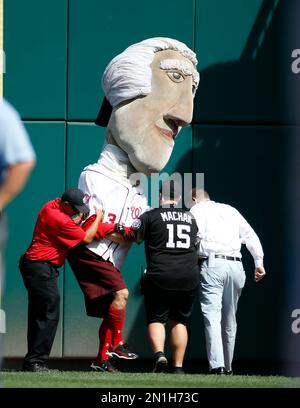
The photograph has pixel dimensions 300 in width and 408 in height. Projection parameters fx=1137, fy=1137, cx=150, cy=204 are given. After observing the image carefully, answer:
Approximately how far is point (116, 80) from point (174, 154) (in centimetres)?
199

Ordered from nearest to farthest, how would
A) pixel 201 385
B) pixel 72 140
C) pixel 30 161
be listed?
pixel 30 161 → pixel 201 385 → pixel 72 140

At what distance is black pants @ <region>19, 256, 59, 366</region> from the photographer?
923 cm

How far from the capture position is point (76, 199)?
899 centimetres

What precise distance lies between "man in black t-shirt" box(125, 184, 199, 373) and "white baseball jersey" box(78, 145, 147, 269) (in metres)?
0.13

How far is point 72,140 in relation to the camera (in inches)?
439

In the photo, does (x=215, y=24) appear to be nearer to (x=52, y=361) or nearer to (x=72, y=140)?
(x=72, y=140)

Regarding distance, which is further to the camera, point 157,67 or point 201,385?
point 157,67

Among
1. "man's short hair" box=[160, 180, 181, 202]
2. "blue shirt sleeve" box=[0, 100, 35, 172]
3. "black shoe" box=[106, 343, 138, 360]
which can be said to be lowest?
"black shoe" box=[106, 343, 138, 360]

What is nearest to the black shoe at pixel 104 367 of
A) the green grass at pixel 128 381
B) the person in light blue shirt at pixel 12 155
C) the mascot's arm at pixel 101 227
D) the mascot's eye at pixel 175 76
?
the green grass at pixel 128 381

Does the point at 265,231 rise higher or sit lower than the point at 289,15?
lower

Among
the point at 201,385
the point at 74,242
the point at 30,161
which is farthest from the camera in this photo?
the point at 74,242

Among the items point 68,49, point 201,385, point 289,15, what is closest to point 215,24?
point 289,15

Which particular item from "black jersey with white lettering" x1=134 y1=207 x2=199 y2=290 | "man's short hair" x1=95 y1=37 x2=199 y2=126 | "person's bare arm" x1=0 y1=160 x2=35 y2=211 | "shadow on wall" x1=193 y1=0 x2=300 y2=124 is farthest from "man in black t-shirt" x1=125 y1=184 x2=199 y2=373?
"person's bare arm" x1=0 y1=160 x2=35 y2=211

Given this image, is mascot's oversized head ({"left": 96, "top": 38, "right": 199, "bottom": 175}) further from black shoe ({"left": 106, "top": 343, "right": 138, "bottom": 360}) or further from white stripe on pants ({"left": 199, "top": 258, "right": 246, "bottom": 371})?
black shoe ({"left": 106, "top": 343, "right": 138, "bottom": 360})
